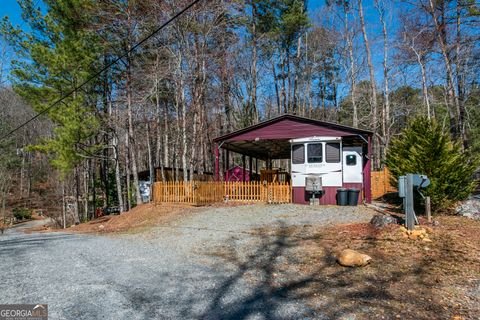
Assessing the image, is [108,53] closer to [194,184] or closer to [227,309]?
[194,184]

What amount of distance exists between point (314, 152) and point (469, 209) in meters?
5.87

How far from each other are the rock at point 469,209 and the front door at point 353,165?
4419 mm

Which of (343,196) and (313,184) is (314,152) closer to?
(313,184)

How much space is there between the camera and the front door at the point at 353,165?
13.6 m

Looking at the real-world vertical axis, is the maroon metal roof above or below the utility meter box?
above

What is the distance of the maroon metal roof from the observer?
43.4 ft

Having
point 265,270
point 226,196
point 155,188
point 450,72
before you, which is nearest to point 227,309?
point 265,270

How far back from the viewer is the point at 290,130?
1401cm

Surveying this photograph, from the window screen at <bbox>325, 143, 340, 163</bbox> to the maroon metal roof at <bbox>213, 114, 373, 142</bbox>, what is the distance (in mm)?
451

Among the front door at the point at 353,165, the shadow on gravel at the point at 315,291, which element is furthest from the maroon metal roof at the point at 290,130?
the shadow on gravel at the point at 315,291

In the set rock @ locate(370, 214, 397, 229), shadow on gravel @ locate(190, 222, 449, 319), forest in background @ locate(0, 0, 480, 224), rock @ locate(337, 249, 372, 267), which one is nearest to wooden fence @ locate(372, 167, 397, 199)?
forest in background @ locate(0, 0, 480, 224)

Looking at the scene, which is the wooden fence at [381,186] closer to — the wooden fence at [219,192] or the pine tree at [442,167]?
the wooden fence at [219,192]

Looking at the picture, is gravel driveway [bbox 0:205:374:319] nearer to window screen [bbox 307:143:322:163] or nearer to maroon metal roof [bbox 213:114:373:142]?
window screen [bbox 307:143:322:163]

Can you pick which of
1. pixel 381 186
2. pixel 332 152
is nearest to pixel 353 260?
pixel 332 152
